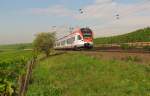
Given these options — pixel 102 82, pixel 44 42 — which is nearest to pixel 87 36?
pixel 44 42

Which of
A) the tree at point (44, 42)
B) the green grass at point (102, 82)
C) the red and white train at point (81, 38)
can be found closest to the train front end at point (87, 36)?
the red and white train at point (81, 38)

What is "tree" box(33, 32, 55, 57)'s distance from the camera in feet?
206

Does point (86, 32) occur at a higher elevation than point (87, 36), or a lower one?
higher

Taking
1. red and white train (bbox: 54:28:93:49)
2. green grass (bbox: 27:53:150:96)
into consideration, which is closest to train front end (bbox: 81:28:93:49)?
red and white train (bbox: 54:28:93:49)

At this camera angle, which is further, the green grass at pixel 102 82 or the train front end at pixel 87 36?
the train front end at pixel 87 36

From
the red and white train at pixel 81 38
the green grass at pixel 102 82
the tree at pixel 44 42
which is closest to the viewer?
the green grass at pixel 102 82

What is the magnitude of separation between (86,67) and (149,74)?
7550 mm

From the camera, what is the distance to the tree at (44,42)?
62.7 metres

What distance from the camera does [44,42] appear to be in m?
63.1

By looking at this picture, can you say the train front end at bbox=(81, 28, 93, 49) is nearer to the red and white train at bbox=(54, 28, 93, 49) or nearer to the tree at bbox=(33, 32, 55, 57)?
the red and white train at bbox=(54, 28, 93, 49)

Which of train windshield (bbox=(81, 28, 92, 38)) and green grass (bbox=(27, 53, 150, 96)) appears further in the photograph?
train windshield (bbox=(81, 28, 92, 38))

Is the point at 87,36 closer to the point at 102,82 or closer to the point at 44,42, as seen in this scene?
the point at 44,42

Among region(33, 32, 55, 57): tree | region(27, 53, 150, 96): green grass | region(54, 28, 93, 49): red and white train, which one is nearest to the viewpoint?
region(27, 53, 150, 96): green grass

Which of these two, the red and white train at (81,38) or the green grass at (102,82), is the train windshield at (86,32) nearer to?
the red and white train at (81,38)
